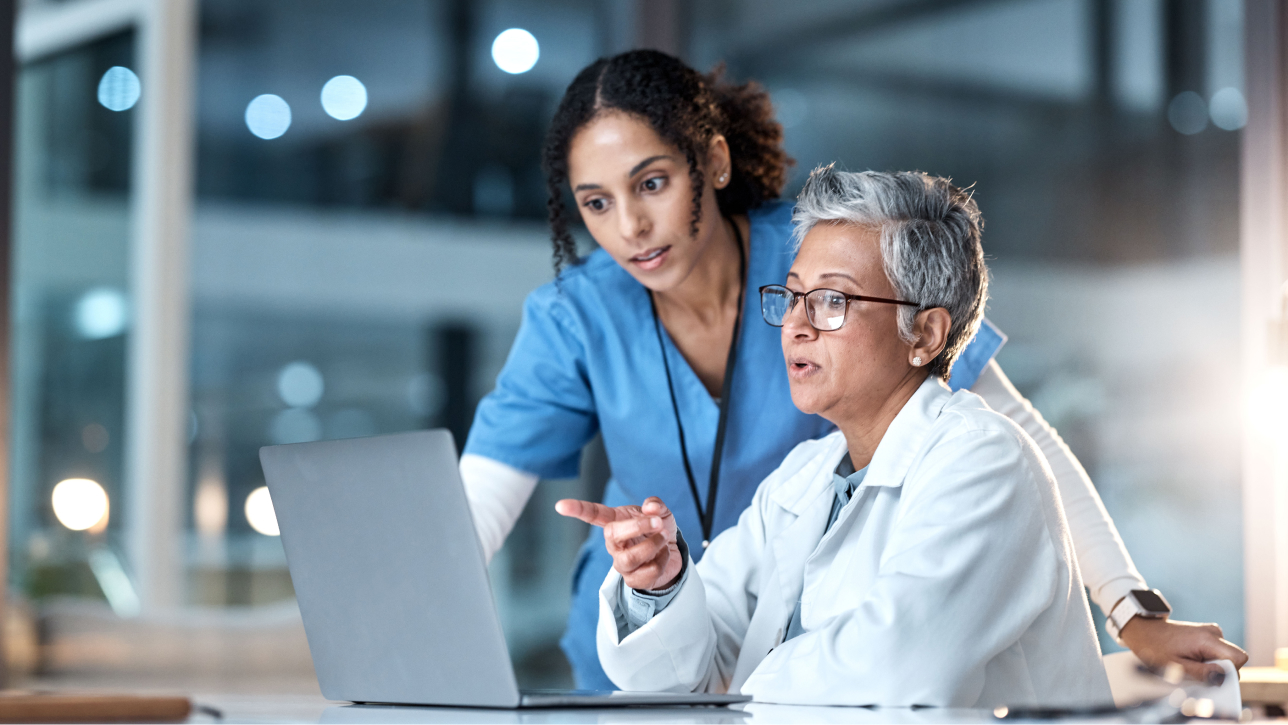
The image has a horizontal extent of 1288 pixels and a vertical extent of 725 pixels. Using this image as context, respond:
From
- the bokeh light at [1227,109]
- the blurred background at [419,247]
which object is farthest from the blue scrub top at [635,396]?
the bokeh light at [1227,109]

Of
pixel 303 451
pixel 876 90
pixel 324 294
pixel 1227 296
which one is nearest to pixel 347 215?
pixel 324 294

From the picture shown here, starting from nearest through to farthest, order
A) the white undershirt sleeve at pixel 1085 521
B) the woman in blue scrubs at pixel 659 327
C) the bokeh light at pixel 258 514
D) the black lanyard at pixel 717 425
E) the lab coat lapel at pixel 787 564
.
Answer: the lab coat lapel at pixel 787 564
the white undershirt sleeve at pixel 1085 521
the woman in blue scrubs at pixel 659 327
the black lanyard at pixel 717 425
the bokeh light at pixel 258 514

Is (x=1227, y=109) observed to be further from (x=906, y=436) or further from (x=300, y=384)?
(x=300, y=384)

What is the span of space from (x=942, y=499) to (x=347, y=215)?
3748 millimetres

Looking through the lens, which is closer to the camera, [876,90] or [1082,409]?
[1082,409]

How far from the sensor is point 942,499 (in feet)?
3.96

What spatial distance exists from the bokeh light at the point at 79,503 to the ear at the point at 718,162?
305cm

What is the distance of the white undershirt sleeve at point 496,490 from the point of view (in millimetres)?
1809

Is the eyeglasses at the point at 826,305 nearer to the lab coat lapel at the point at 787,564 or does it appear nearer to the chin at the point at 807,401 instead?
the chin at the point at 807,401

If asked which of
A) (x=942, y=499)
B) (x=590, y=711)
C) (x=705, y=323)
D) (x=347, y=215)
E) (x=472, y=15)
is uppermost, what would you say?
(x=472, y=15)

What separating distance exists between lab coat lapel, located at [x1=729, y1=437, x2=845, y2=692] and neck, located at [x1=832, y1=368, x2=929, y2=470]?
0.08 metres

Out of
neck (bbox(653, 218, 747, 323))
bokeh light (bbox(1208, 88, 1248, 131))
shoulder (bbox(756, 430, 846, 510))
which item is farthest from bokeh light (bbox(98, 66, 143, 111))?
bokeh light (bbox(1208, 88, 1248, 131))

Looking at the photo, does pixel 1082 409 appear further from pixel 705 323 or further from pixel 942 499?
pixel 942 499

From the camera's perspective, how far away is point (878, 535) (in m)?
1.33
